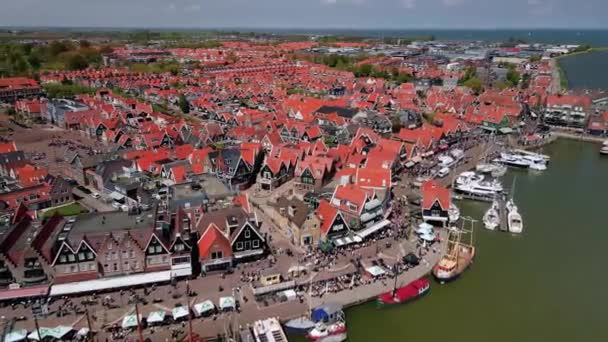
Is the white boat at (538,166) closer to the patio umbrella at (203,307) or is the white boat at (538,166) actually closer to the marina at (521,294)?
the marina at (521,294)

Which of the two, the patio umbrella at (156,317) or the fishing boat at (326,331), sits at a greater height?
the patio umbrella at (156,317)

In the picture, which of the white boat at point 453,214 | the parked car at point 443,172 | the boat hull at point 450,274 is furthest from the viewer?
the parked car at point 443,172

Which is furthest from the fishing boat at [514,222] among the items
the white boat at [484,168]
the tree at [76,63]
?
the tree at [76,63]

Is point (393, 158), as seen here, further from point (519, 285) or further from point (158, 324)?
point (158, 324)

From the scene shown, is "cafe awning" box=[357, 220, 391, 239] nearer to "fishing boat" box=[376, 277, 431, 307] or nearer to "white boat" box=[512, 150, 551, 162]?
"fishing boat" box=[376, 277, 431, 307]

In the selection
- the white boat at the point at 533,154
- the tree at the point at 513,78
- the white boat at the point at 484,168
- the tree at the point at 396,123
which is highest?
the tree at the point at 513,78

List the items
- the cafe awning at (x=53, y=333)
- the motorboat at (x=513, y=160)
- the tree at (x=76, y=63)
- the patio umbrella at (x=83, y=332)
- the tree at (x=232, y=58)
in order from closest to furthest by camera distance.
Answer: the cafe awning at (x=53, y=333)
the patio umbrella at (x=83, y=332)
the motorboat at (x=513, y=160)
the tree at (x=76, y=63)
the tree at (x=232, y=58)

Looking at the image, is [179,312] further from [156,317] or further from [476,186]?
[476,186]

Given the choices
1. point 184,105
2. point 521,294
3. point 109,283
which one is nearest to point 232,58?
point 184,105
